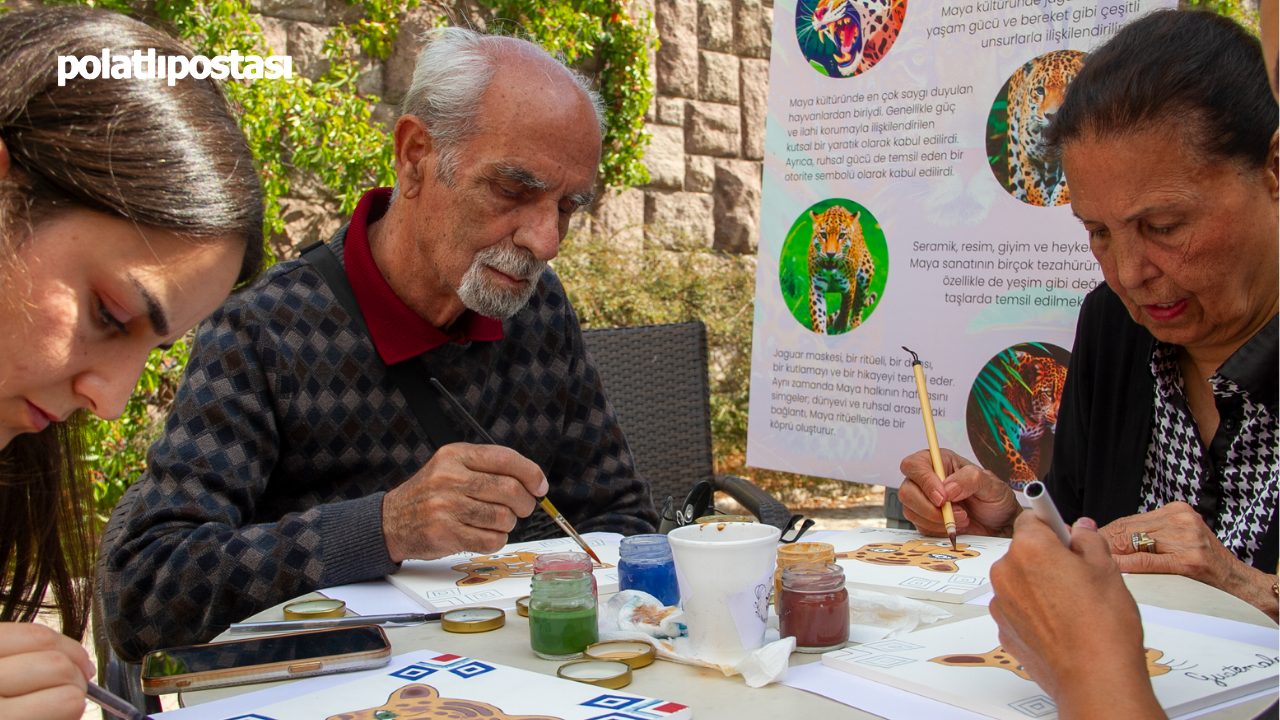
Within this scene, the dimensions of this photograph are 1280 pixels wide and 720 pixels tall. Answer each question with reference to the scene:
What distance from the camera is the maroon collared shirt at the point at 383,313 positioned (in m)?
2.25

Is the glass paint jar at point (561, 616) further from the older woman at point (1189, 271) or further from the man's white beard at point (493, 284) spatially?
the man's white beard at point (493, 284)

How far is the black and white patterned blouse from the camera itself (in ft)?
6.09

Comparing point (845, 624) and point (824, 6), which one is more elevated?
point (824, 6)

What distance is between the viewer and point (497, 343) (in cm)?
253

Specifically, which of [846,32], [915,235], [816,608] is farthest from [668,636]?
[846,32]

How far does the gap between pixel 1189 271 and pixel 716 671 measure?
129cm

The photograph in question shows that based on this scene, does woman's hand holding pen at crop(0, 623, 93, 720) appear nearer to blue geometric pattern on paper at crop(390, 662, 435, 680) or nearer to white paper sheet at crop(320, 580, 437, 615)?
blue geometric pattern on paper at crop(390, 662, 435, 680)

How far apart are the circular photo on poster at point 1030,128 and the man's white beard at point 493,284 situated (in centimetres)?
129

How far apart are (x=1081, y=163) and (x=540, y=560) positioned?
1.31 m

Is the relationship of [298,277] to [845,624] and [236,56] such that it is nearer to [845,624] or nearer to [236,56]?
[845,624]

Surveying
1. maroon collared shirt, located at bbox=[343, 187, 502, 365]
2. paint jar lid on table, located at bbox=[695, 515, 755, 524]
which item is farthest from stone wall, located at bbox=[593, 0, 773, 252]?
paint jar lid on table, located at bbox=[695, 515, 755, 524]

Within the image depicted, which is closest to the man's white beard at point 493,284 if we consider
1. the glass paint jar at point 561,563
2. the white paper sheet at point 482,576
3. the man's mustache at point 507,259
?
the man's mustache at point 507,259

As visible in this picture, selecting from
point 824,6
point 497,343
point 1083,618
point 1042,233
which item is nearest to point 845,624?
point 1083,618

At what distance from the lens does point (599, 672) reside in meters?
1.16
